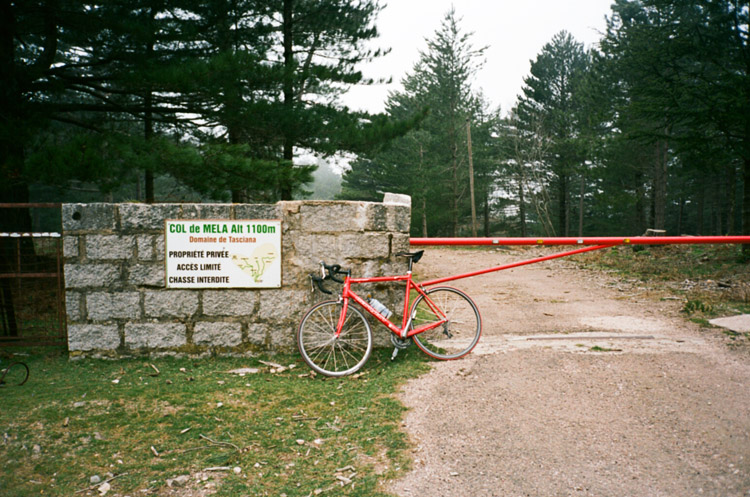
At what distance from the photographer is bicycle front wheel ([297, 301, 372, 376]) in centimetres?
436

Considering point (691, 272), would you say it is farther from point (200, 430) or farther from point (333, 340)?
point (200, 430)

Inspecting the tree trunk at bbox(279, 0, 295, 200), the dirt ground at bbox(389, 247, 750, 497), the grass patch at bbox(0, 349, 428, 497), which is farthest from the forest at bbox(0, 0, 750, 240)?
the dirt ground at bbox(389, 247, 750, 497)

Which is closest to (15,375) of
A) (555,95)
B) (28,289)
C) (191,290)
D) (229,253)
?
(191,290)

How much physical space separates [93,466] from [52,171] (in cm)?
510

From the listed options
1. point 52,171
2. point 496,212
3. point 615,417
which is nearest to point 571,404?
point 615,417

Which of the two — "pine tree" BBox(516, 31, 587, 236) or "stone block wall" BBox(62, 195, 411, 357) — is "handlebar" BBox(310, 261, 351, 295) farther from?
"pine tree" BBox(516, 31, 587, 236)

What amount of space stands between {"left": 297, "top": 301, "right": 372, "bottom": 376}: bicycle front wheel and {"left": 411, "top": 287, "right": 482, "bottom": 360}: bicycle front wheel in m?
0.52

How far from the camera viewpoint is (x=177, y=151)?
318 inches

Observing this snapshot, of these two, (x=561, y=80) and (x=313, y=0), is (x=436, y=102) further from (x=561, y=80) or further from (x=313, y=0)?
(x=313, y=0)

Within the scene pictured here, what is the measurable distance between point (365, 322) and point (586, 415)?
194 centimetres

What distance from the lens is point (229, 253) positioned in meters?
4.65

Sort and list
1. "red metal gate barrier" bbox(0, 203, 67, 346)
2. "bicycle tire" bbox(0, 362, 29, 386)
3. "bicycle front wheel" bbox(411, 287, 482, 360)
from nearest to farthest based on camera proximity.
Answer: "bicycle tire" bbox(0, 362, 29, 386) → "bicycle front wheel" bbox(411, 287, 482, 360) → "red metal gate barrier" bbox(0, 203, 67, 346)

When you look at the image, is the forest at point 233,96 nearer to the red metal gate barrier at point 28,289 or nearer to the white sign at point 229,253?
the red metal gate barrier at point 28,289

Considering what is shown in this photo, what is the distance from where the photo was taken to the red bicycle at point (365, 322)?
4.40 m
